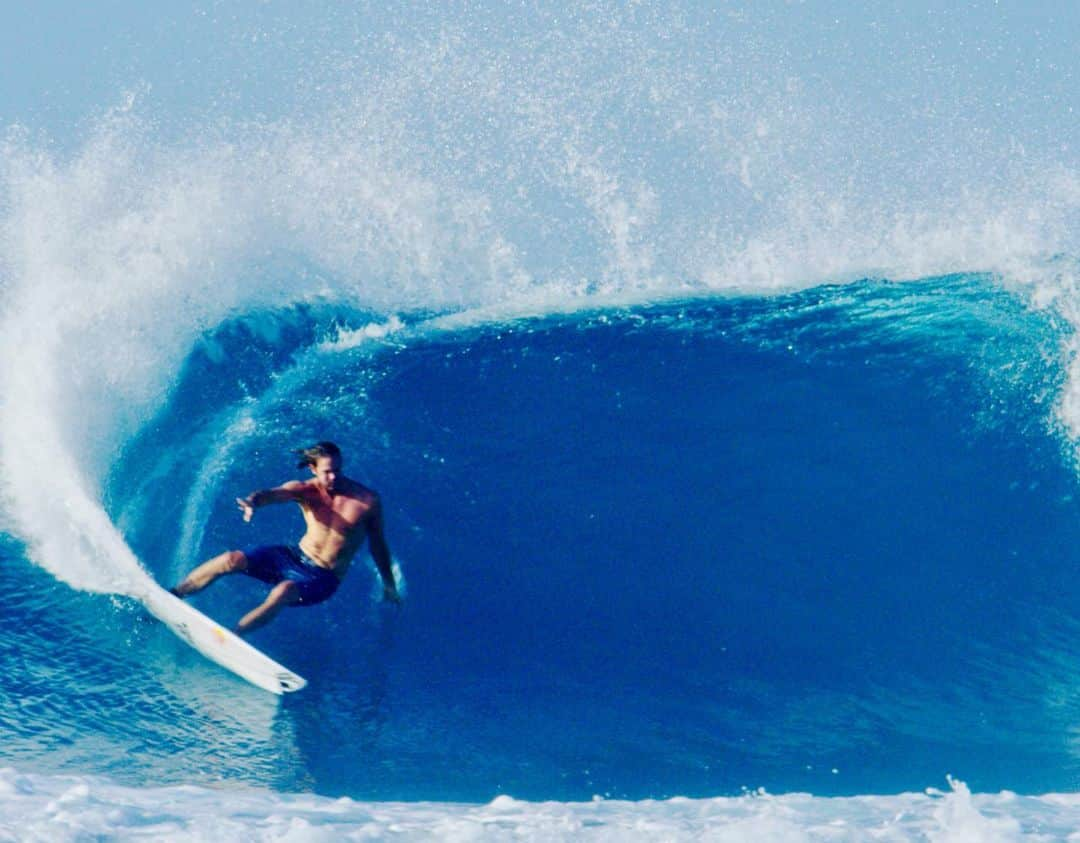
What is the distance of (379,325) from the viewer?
36.1 feet

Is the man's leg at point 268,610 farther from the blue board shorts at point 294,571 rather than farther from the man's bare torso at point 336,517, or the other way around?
the man's bare torso at point 336,517

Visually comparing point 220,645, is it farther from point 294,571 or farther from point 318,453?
point 318,453

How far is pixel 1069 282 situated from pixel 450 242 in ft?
19.7

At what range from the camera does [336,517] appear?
7.00 m

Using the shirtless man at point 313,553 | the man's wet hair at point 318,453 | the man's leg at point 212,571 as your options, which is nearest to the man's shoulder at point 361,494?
the shirtless man at point 313,553

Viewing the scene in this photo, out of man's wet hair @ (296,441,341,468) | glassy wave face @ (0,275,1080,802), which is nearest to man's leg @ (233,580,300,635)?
glassy wave face @ (0,275,1080,802)

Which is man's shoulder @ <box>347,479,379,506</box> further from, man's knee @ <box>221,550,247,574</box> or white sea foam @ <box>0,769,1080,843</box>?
white sea foam @ <box>0,769,1080,843</box>

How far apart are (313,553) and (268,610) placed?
1.37ft

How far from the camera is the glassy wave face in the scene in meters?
6.44

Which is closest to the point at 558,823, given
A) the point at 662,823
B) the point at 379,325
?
the point at 662,823

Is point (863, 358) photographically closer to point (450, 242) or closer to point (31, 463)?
point (450, 242)

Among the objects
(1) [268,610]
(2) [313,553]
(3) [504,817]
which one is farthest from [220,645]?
(3) [504,817]

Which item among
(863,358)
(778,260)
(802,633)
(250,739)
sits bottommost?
(250,739)

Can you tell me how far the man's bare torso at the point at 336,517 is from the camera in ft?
23.0
